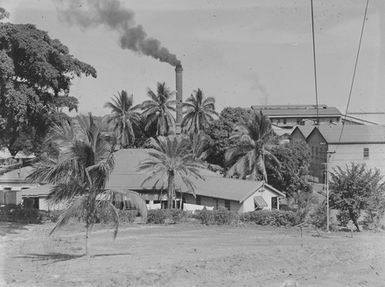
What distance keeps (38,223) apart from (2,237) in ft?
24.0

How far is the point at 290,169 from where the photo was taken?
46.2 metres

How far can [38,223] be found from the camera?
102 feet

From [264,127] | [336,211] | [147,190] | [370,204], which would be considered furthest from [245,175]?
[370,204]

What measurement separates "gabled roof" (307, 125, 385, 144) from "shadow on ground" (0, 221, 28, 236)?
106ft

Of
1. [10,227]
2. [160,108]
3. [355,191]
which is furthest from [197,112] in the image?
[10,227]

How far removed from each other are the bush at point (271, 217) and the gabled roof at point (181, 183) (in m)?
2.53

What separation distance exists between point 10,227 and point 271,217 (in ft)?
50.8

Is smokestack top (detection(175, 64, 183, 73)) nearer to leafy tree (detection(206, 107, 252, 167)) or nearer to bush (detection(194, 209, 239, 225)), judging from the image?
leafy tree (detection(206, 107, 252, 167))

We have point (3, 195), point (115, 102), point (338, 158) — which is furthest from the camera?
point (115, 102)

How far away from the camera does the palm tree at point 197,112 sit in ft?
191

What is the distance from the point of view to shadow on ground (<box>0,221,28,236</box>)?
2618cm

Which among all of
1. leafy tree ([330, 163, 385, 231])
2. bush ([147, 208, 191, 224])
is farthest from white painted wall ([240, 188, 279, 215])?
leafy tree ([330, 163, 385, 231])

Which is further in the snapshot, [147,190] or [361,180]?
[147,190]

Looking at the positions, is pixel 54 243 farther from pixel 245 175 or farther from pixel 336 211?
pixel 245 175
